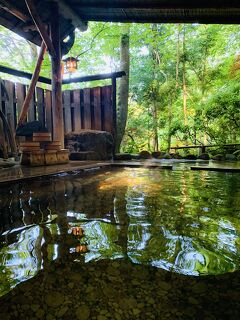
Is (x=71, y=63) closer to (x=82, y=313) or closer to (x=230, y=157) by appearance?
(x=230, y=157)

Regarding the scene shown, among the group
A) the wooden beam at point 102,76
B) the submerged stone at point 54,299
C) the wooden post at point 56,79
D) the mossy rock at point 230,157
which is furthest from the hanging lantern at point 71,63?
the submerged stone at point 54,299

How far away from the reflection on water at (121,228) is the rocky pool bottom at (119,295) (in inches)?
3.0

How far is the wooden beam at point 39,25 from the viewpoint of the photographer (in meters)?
4.76

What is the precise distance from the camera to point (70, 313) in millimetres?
944

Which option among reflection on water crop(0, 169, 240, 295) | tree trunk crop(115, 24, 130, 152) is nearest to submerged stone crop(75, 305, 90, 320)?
reflection on water crop(0, 169, 240, 295)

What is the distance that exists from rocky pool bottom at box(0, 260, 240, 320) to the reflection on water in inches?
3.0

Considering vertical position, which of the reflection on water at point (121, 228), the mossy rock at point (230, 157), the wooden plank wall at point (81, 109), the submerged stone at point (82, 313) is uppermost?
the wooden plank wall at point (81, 109)

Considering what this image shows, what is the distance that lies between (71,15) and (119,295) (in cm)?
660

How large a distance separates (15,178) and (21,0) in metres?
4.67

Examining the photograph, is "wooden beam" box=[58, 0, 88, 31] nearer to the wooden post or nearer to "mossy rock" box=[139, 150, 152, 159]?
the wooden post

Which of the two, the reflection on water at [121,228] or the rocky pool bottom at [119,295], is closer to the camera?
the rocky pool bottom at [119,295]

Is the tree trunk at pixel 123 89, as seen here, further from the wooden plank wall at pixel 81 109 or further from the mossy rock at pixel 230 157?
the mossy rock at pixel 230 157

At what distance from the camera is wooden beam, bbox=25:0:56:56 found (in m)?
4.76

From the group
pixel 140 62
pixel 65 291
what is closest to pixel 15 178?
pixel 65 291
